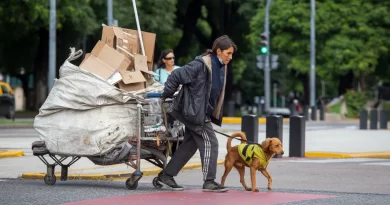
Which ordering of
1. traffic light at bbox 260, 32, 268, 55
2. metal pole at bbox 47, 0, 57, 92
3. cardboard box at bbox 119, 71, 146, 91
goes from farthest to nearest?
traffic light at bbox 260, 32, 268, 55
metal pole at bbox 47, 0, 57, 92
cardboard box at bbox 119, 71, 146, 91

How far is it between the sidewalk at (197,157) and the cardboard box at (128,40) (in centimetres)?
178

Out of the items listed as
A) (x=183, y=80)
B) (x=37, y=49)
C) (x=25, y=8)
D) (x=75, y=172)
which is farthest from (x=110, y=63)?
(x=37, y=49)

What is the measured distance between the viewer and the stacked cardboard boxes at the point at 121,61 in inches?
536

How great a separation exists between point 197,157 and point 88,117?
6.25 metres

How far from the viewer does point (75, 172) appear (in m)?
15.7

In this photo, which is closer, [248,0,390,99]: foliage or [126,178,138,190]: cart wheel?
[126,178,138,190]: cart wheel

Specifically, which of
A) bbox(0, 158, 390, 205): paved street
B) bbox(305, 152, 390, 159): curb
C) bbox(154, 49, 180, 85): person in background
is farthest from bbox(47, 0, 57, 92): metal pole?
bbox(154, 49, 180, 85): person in background

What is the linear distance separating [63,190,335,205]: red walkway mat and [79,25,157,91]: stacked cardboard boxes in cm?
158

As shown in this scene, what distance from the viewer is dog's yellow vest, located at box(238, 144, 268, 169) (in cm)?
1266

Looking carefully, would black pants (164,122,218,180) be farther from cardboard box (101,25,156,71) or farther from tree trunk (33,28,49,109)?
tree trunk (33,28,49,109)

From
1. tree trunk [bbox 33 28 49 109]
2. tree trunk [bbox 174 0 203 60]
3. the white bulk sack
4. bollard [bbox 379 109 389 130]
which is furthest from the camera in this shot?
tree trunk [bbox 174 0 203 60]

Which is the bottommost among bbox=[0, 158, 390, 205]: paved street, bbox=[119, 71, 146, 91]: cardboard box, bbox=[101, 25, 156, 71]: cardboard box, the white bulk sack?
bbox=[0, 158, 390, 205]: paved street

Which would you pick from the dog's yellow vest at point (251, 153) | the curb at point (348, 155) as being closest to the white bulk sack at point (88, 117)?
the dog's yellow vest at point (251, 153)

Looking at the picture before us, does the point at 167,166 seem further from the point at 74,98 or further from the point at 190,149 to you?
the point at 74,98
